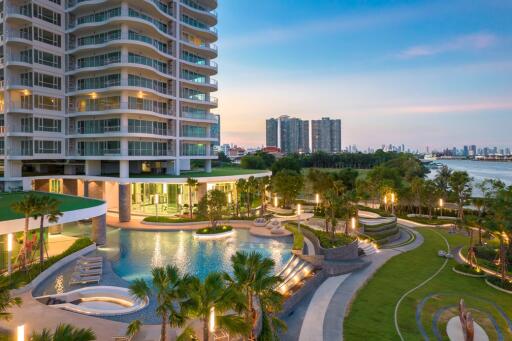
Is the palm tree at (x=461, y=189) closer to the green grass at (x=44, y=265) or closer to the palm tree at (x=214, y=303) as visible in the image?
the palm tree at (x=214, y=303)

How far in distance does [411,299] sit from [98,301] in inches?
710

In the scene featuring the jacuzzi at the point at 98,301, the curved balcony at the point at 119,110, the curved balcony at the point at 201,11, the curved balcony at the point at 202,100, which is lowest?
the jacuzzi at the point at 98,301

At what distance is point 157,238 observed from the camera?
108 ft

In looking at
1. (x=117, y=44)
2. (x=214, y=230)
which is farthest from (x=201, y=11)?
(x=214, y=230)

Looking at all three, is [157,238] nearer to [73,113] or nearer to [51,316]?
[51,316]

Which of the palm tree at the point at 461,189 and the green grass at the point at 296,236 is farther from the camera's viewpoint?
the palm tree at the point at 461,189

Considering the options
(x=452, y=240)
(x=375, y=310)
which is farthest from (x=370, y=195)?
(x=375, y=310)

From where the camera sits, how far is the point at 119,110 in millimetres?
42406

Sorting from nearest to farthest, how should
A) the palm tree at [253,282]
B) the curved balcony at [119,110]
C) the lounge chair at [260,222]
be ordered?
the palm tree at [253,282] → the lounge chair at [260,222] → the curved balcony at [119,110]

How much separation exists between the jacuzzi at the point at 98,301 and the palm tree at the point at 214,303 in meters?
6.86

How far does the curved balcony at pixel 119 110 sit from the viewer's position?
42.8 metres

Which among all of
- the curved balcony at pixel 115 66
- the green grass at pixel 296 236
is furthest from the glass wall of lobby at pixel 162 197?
the curved balcony at pixel 115 66

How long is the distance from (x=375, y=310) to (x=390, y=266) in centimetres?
903

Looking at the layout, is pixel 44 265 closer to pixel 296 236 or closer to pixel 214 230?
pixel 214 230
